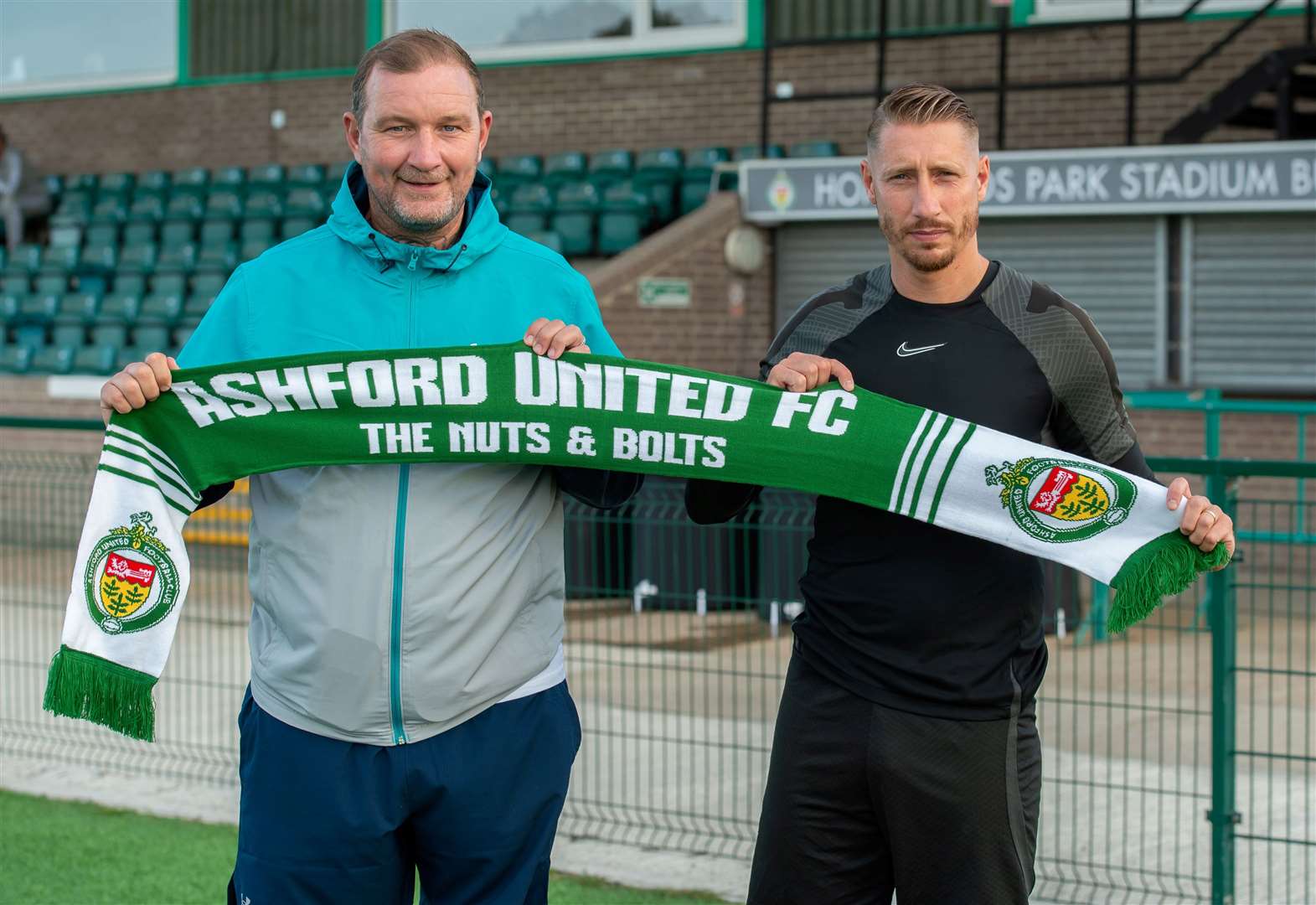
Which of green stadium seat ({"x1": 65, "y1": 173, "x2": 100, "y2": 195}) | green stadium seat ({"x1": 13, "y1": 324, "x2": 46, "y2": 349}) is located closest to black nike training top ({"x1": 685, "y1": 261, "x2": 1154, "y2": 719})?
green stadium seat ({"x1": 13, "y1": 324, "x2": 46, "y2": 349})

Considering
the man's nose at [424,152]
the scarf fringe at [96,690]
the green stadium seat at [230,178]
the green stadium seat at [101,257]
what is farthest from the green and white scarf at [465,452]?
the green stadium seat at [230,178]

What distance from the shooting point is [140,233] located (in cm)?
1641

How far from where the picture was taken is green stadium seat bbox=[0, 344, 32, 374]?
14570 mm

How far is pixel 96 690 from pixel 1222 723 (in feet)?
9.73

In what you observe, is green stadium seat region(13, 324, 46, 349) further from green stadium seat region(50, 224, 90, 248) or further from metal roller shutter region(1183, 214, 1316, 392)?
metal roller shutter region(1183, 214, 1316, 392)

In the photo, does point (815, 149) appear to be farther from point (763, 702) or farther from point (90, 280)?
point (763, 702)

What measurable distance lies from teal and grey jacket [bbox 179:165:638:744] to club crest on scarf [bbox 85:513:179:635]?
0.23 m

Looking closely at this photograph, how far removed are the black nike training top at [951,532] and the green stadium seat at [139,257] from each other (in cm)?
1348

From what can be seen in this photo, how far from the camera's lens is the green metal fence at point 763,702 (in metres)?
4.73

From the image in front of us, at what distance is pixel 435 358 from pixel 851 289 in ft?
2.69

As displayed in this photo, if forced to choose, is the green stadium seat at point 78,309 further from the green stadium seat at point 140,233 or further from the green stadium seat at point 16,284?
the green stadium seat at point 140,233

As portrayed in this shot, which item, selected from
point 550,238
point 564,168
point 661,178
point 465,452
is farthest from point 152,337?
point 465,452

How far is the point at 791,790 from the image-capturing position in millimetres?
3031

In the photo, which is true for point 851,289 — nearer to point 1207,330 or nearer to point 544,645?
point 544,645
